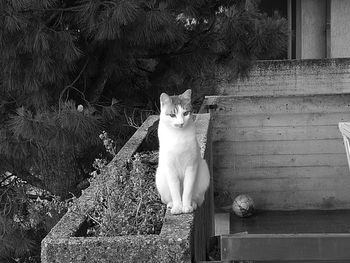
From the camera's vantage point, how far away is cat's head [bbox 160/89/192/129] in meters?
2.27

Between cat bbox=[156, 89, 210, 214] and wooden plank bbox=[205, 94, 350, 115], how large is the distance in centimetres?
316

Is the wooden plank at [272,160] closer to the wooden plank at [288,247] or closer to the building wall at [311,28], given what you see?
the wooden plank at [288,247]

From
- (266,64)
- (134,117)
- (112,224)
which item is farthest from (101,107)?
(266,64)

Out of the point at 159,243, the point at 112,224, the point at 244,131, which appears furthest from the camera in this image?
the point at 244,131

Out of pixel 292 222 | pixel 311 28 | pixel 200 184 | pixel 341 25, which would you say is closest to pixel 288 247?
pixel 200 184

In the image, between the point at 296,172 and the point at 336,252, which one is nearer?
Result: the point at 336,252

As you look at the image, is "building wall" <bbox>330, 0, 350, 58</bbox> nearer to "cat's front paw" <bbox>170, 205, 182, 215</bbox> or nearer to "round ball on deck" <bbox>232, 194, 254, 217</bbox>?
"round ball on deck" <bbox>232, 194, 254, 217</bbox>

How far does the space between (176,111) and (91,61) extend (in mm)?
2471

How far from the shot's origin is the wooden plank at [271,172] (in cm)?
566

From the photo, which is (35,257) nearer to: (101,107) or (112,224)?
(101,107)

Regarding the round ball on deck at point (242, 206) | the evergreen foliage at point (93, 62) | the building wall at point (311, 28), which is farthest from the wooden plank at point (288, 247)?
the building wall at point (311, 28)

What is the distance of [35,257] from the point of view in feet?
17.1

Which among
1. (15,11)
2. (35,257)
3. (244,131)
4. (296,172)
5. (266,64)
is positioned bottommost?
(35,257)

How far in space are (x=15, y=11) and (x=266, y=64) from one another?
6049mm
